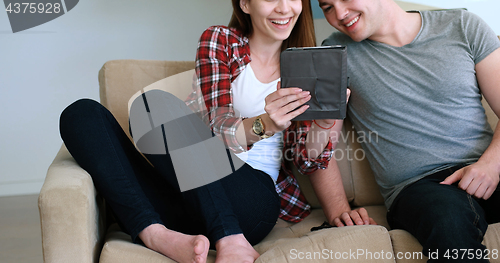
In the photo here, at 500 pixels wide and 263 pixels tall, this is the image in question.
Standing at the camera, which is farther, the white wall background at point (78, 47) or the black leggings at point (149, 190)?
the white wall background at point (78, 47)

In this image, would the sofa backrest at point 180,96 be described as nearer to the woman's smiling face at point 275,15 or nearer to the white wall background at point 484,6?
the woman's smiling face at point 275,15

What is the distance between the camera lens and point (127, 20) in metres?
2.33

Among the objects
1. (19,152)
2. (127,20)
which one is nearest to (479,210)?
(127,20)

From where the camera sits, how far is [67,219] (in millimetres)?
955

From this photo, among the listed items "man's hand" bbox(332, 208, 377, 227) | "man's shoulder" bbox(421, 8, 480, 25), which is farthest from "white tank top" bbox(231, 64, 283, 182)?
"man's shoulder" bbox(421, 8, 480, 25)

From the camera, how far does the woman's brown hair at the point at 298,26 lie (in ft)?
4.47

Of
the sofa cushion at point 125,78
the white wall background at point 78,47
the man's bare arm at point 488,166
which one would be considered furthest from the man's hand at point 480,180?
the white wall background at point 78,47

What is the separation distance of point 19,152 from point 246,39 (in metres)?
1.79

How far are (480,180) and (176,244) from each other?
2.76 ft

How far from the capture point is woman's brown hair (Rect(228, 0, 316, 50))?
136cm

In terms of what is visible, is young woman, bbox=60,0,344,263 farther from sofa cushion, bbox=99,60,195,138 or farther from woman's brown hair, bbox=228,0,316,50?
sofa cushion, bbox=99,60,195,138

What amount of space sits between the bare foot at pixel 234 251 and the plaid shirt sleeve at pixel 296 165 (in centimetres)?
39

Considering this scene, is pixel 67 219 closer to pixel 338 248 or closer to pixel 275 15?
pixel 338 248

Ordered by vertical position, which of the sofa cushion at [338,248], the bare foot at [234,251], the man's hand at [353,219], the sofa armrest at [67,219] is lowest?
the man's hand at [353,219]
